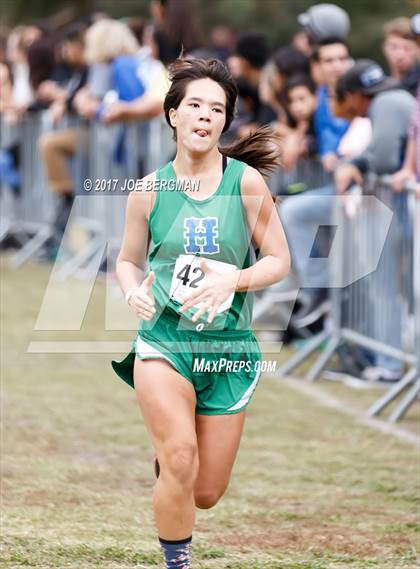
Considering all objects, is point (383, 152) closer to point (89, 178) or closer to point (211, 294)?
point (211, 294)

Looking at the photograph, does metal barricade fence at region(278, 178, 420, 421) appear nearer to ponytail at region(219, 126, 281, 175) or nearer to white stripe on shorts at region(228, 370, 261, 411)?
ponytail at region(219, 126, 281, 175)

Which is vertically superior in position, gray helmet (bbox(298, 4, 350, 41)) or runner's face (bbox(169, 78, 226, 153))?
runner's face (bbox(169, 78, 226, 153))

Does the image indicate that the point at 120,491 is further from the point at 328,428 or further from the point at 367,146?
the point at 367,146

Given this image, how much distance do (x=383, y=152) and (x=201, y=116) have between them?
441 centimetres

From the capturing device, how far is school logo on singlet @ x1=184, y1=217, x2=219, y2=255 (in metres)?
4.85

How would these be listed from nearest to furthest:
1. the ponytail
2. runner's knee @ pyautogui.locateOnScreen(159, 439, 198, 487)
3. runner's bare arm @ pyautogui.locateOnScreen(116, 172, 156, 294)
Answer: runner's knee @ pyautogui.locateOnScreen(159, 439, 198, 487), runner's bare arm @ pyautogui.locateOnScreen(116, 172, 156, 294), the ponytail

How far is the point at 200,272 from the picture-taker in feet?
15.9

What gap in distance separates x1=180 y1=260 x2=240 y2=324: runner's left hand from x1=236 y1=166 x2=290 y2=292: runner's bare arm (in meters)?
0.14

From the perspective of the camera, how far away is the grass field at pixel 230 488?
18.2 ft

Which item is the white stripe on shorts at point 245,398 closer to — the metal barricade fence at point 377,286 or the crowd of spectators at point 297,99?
the crowd of spectators at point 297,99

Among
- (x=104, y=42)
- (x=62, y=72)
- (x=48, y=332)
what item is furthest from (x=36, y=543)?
(x=62, y=72)

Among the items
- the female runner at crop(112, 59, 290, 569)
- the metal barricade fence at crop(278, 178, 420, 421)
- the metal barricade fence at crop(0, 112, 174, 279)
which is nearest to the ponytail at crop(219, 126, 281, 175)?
the female runner at crop(112, 59, 290, 569)

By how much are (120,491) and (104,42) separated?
7549 millimetres

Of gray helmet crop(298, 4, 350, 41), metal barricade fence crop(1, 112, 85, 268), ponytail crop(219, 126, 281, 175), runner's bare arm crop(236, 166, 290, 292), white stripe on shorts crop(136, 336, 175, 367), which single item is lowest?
metal barricade fence crop(1, 112, 85, 268)
